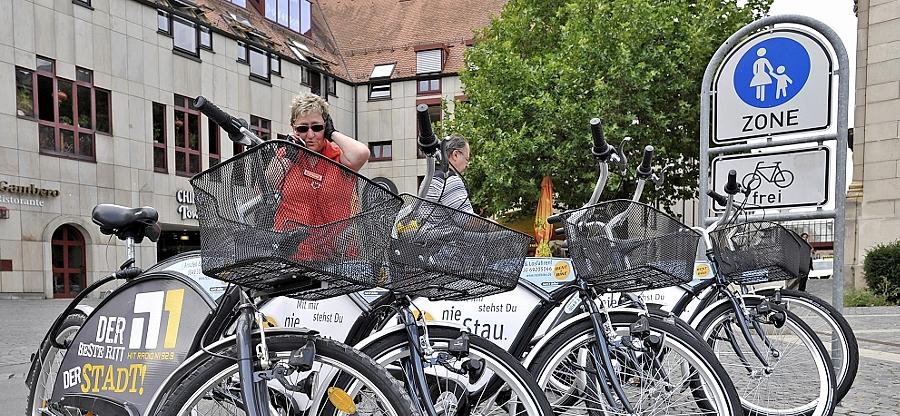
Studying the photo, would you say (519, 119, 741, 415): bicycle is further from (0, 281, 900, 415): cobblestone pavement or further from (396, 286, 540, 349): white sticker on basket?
(0, 281, 900, 415): cobblestone pavement

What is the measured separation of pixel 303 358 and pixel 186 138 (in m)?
20.9

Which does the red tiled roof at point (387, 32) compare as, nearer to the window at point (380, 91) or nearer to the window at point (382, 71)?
the window at point (382, 71)

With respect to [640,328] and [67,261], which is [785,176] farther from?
[67,261]

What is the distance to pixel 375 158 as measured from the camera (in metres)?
29.3

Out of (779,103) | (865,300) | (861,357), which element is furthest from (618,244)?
(865,300)

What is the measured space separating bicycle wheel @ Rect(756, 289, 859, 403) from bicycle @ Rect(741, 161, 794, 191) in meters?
1.21

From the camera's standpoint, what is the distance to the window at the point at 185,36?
2064cm

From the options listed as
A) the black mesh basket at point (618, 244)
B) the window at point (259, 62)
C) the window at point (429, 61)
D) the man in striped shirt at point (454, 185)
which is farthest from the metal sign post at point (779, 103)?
the window at point (429, 61)

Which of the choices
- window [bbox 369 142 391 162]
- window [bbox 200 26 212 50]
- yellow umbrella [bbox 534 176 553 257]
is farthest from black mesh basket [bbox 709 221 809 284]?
window [bbox 369 142 391 162]

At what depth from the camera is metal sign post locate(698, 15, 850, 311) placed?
4392 mm

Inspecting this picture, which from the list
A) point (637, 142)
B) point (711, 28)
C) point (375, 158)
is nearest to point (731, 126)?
point (637, 142)

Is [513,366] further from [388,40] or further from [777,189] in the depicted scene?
[388,40]

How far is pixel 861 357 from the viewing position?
19.5 ft

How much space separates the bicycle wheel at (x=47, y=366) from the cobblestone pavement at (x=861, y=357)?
287mm
